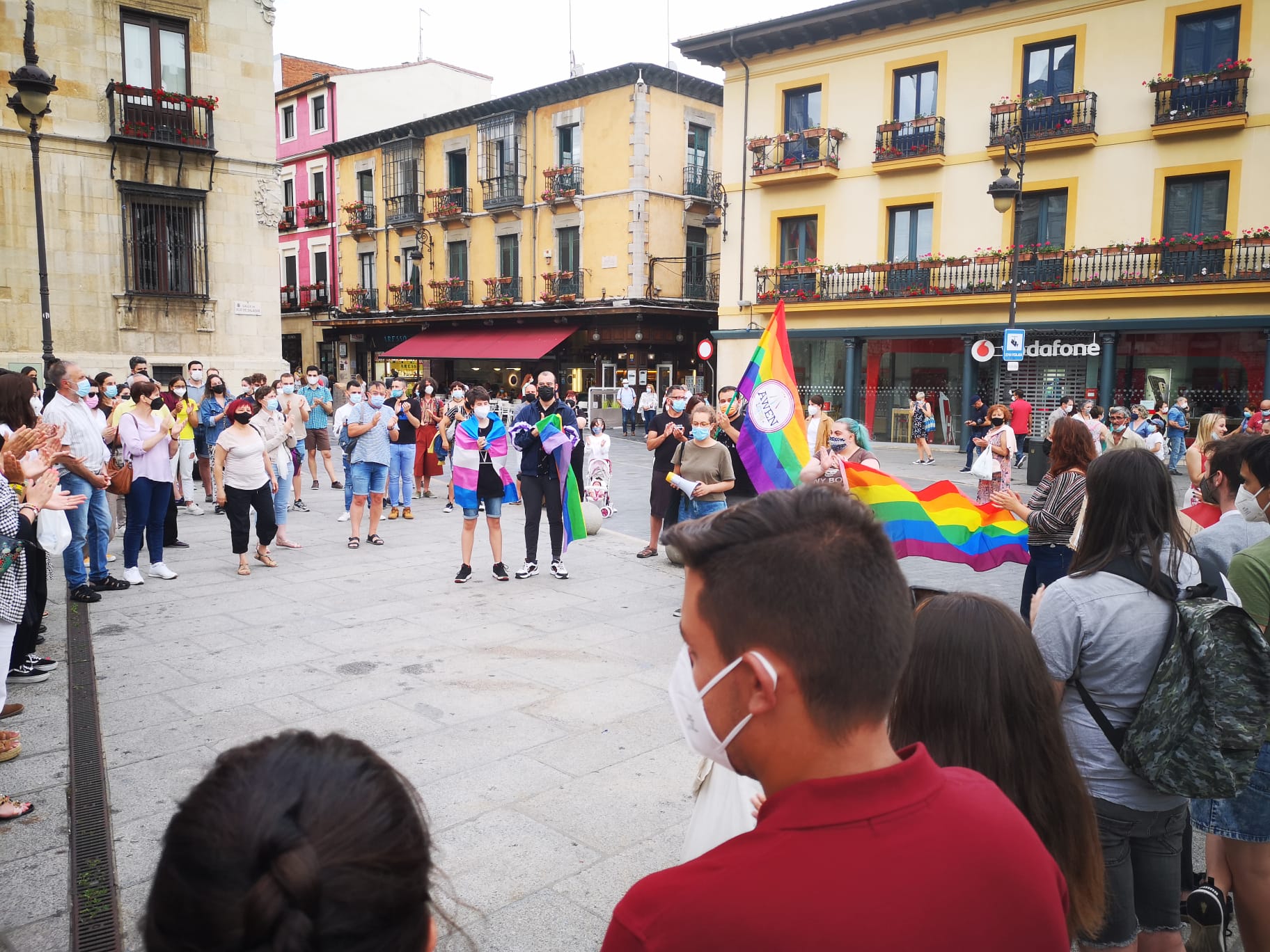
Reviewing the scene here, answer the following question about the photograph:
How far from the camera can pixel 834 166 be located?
25.0m

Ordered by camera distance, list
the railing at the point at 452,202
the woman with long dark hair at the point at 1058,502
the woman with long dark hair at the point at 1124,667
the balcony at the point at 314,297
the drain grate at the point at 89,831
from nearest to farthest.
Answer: the woman with long dark hair at the point at 1124,667, the drain grate at the point at 89,831, the woman with long dark hair at the point at 1058,502, the railing at the point at 452,202, the balcony at the point at 314,297

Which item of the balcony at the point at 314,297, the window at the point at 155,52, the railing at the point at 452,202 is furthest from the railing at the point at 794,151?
the balcony at the point at 314,297

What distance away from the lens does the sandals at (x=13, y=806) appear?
4047mm

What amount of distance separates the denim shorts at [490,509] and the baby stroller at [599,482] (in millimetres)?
3526

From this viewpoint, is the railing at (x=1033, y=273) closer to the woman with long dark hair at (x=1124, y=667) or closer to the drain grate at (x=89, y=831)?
the woman with long dark hair at (x=1124, y=667)

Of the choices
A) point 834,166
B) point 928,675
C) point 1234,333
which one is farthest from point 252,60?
point 1234,333

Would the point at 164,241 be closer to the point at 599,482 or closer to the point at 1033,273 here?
the point at 599,482

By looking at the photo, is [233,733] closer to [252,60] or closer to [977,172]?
[252,60]

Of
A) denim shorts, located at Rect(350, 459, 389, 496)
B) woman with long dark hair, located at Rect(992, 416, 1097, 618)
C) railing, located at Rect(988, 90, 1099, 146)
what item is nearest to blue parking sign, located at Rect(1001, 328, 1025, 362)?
railing, located at Rect(988, 90, 1099, 146)

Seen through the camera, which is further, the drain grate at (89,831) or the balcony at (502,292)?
the balcony at (502,292)

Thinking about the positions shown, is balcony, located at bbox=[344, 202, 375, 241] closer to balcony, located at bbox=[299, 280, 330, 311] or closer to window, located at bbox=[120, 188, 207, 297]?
balcony, located at bbox=[299, 280, 330, 311]

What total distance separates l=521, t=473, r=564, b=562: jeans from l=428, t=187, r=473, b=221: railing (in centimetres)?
2766

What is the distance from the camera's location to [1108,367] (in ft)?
72.5

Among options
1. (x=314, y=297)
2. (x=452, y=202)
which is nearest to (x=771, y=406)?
(x=452, y=202)
